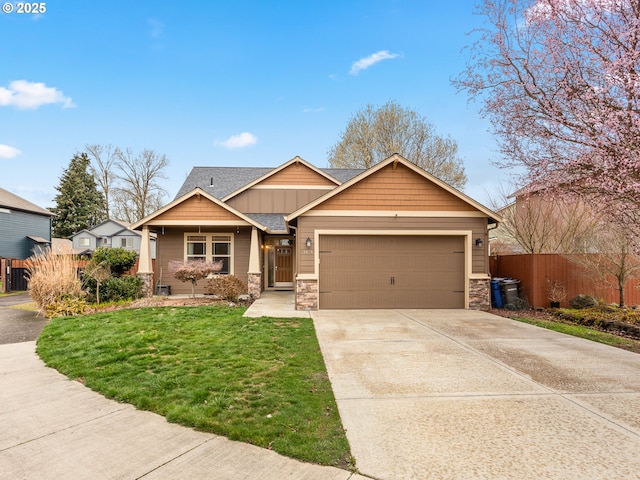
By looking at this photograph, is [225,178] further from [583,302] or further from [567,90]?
[583,302]

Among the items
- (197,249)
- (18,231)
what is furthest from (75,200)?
(197,249)

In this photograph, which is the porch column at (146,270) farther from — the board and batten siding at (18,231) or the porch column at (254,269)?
the board and batten siding at (18,231)

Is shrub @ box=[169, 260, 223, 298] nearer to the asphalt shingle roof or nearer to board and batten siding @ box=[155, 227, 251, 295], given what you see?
board and batten siding @ box=[155, 227, 251, 295]

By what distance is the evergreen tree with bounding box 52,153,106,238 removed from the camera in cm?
3422

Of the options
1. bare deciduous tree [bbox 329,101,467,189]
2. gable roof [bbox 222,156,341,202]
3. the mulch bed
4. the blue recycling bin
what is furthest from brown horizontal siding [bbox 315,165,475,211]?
bare deciduous tree [bbox 329,101,467,189]

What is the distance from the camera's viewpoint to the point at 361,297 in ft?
33.6

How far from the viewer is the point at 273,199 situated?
639 inches

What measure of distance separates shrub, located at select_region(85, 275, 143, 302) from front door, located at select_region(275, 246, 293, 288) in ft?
18.5

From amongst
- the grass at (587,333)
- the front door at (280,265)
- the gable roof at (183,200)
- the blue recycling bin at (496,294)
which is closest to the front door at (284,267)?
the front door at (280,265)

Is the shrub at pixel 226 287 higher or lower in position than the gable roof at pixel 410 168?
lower

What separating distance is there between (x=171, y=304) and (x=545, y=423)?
1017 cm

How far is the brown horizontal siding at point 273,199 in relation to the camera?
16.0 meters

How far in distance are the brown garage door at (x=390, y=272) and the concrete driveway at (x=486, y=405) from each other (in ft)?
11.0

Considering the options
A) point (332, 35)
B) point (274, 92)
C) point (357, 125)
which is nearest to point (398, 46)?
point (332, 35)
